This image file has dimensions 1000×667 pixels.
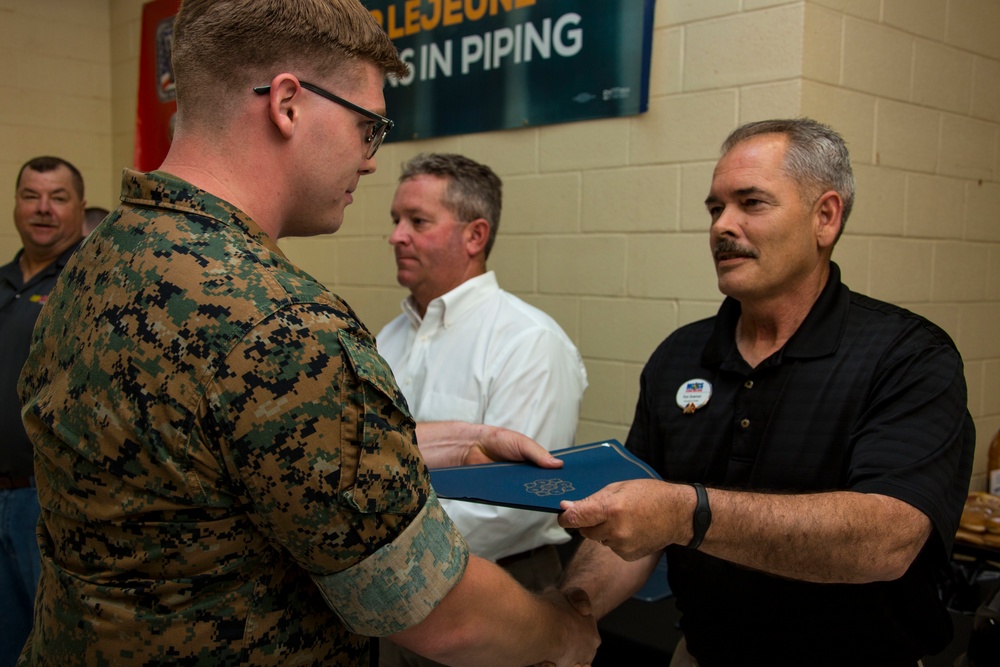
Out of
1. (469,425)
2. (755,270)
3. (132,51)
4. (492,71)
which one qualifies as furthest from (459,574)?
(132,51)

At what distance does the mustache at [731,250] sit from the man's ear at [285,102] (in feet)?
3.11

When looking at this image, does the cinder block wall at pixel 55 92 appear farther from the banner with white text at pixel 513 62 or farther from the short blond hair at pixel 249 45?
the short blond hair at pixel 249 45

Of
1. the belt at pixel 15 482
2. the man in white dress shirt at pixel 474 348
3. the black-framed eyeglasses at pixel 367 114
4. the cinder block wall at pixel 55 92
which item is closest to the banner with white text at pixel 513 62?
the man in white dress shirt at pixel 474 348

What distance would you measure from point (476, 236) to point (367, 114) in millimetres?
1423

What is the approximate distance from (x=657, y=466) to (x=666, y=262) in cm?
104

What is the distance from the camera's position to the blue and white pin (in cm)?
172

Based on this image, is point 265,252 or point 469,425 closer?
point 265,252

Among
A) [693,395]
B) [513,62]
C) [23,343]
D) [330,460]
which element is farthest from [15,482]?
[330,460]

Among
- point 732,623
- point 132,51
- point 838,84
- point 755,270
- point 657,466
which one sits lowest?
point 732,623

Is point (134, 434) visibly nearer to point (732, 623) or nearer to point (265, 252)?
point (265, 252)

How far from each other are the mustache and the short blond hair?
2.94 feet

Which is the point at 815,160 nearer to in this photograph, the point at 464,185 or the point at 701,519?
the point at 701,519

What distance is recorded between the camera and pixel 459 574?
1063mm

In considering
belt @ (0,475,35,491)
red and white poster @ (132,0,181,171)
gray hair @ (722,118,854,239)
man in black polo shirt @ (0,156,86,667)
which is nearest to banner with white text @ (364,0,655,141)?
gray hair @ (722,118,854,239)
